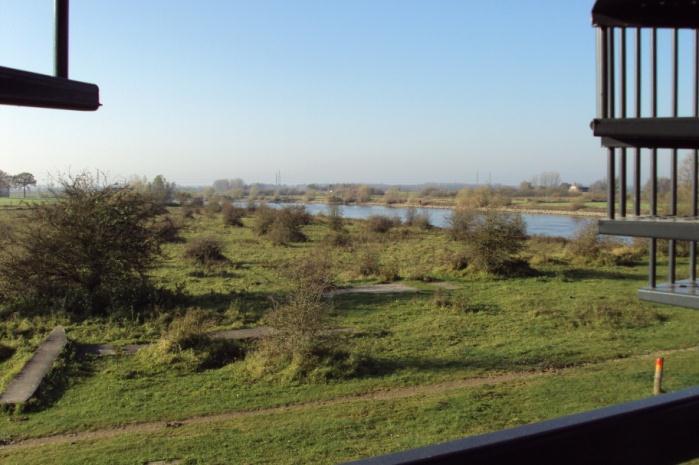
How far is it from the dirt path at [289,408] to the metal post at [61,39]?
794cm

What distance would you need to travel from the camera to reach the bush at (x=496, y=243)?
26250 millimetres

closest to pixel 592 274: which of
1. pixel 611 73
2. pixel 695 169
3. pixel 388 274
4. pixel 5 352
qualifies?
pixel 388 274

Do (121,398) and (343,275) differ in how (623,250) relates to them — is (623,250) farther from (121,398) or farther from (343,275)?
(121,398)

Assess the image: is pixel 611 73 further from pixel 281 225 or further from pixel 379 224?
pixel 379 224

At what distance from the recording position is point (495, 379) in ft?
36.6

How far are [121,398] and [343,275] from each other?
15622 mm

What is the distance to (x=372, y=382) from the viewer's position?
10938 mm

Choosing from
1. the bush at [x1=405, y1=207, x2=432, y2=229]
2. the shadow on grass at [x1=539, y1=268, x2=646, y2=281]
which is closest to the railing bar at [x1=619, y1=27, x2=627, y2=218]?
the shadow on grass at [x1=539, y1=268, x2=646, y2=281]

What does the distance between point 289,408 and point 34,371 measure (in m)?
4.89

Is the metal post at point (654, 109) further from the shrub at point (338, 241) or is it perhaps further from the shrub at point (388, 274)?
the shrub at point (338, 241)

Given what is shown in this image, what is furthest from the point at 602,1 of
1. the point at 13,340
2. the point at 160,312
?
the point at 160,312

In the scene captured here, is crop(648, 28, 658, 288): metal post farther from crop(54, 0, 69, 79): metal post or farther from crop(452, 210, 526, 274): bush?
crop(452, 210, 526, 274): bush

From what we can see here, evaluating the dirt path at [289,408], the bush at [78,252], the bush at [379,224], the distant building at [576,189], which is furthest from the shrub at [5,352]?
the distant building at [576,189]

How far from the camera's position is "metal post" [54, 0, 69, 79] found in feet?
5.12
